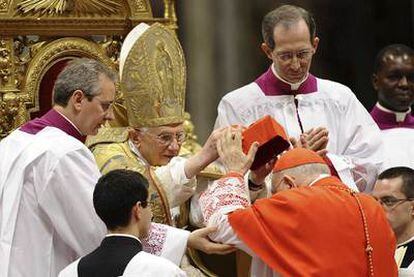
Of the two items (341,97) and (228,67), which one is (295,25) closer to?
(341,97)

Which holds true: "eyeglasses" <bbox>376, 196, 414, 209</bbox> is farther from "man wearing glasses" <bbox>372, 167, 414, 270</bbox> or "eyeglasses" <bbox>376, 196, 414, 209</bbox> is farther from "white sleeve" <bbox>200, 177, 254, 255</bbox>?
"white sleeve" <bbox>200, 177, 254, 255</bbox>

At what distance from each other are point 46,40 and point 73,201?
165 centimetres

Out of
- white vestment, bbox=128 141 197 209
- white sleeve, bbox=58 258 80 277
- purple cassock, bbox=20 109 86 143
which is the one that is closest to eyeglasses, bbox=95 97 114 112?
purple cassock, bbox=20 109 86 143

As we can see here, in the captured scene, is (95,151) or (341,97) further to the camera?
(341,97)

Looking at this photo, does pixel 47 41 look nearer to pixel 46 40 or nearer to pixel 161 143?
pixel 46 40

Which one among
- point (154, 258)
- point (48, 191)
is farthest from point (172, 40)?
point (154, 258)

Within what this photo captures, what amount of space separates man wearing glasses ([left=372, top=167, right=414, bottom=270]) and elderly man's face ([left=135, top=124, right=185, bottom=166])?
94 cm

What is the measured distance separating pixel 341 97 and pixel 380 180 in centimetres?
78

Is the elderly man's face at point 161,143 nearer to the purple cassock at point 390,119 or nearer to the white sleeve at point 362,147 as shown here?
the white sleeve at point 362,147

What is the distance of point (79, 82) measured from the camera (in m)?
6.23

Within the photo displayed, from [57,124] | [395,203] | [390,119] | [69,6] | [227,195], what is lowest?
[390,119]

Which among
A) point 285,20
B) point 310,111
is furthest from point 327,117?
point 285,20

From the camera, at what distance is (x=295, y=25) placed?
6.95 metres

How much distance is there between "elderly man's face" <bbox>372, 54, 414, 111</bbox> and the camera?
26.5ft
